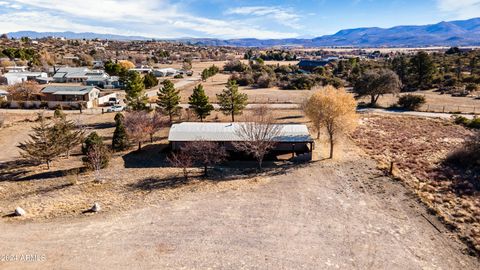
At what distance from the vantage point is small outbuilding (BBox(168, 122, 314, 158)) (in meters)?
30.5

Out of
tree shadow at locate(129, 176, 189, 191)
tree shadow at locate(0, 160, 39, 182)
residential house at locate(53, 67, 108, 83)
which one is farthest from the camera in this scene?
residential house at locate(53, 67, 108, 83)

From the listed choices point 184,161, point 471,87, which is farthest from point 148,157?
point 471,87

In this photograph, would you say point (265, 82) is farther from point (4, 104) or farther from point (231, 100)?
point (4, 104)

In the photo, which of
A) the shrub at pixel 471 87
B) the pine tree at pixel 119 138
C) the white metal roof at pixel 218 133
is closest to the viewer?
the white metal roof at pixel 218 133

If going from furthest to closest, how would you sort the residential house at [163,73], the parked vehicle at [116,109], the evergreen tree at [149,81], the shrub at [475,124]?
the residential house at [163,73] → the evergreen tree at [149,81] → the parked vehicle at [116,109] → the shrub at [475,124]

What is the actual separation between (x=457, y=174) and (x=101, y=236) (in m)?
26.9

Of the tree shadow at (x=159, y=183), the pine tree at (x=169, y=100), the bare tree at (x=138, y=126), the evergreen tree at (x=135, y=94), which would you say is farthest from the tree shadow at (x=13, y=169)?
→ the pine tree at (x=169, y=100)

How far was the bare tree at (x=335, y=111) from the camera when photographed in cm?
3050

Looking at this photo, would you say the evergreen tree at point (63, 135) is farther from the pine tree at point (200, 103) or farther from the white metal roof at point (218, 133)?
the pine tree at point (200, 103)

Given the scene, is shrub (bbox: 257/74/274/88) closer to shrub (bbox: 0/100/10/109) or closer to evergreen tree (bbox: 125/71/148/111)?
evergreen tree (bbox: 125/71/148/111)

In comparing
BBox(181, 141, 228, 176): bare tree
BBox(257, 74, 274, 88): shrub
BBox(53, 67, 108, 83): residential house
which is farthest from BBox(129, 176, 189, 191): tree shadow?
BBox(53, 67, 108, 83): residential house

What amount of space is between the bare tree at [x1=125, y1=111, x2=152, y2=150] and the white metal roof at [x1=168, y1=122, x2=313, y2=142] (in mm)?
3359

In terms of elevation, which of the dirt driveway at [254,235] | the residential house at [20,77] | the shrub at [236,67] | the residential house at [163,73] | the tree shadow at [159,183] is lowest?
the dirt driveway at [254,235]

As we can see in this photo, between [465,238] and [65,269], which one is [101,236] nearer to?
[65,269]
